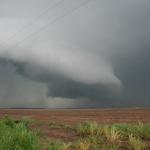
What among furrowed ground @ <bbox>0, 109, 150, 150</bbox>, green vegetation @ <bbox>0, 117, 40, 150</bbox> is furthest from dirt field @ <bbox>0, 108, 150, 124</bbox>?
green vegetation @ <bbox>0, 117, 40, 150</bbox>

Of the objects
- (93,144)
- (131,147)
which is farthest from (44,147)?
(131,147)

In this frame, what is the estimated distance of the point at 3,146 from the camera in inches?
548

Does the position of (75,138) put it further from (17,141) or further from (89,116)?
(89,116)

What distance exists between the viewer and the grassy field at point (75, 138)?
1546 centimetres

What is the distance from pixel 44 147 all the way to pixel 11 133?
1.42m

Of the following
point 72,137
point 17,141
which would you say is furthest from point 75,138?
point 17,141

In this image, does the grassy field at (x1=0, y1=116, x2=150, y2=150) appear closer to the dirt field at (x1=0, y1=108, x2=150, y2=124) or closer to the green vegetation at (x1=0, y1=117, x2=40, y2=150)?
the green vegetation at (x1=0, y1=117, x2=40, y2=150)

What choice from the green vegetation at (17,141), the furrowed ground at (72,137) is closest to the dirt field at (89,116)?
the furrowed ground at (72,137)

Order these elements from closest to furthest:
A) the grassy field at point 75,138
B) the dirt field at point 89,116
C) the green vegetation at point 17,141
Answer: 1. the green vegetation at point 17,141
2. the grassy field at point 75,138
3. the dirt field at point 89,116

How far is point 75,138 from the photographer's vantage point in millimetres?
19734

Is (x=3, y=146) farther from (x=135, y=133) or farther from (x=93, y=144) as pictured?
(x=135, y=133)

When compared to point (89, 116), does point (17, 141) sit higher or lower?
lower

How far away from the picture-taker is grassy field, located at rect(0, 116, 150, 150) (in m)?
15.5

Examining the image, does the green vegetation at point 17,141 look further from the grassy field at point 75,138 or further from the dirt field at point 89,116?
the dirt field at point 89,116
